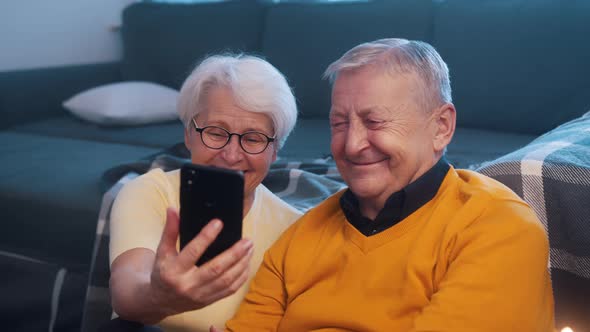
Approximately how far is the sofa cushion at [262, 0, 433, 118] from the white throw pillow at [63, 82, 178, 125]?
0.52 metres

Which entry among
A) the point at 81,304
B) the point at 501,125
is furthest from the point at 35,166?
the point at 501,125

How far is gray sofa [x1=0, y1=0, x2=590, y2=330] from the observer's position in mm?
1900

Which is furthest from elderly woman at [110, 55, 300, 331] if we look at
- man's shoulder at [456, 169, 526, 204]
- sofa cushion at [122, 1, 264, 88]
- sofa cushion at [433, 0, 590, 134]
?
sofa cushion at [122, 1, 264, 88]

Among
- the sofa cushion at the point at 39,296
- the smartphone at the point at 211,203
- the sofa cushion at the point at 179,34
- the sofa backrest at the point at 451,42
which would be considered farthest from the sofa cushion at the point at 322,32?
the smartphone at the point at 211,203

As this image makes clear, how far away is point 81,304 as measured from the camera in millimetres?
1900

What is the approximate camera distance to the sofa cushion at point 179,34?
3.02 m

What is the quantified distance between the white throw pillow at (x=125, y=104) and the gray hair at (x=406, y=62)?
190 centimetres

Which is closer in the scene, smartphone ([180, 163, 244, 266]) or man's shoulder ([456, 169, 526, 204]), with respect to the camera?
smartphone ([180, 163, 244, 266])

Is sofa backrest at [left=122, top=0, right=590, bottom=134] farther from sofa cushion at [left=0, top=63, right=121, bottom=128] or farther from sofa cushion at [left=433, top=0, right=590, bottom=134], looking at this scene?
sofa cushion at [left=0, top=63, right=121, bottom=128]

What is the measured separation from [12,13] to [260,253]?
2.26 metres

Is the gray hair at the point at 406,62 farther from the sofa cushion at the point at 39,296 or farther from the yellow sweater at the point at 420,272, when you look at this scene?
the sofa cushion at the point at 39,296

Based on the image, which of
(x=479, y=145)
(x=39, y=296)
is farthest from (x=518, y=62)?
(x=39, y=296)

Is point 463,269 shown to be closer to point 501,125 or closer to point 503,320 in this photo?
point 503,320

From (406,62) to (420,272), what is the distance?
0.31 metres
